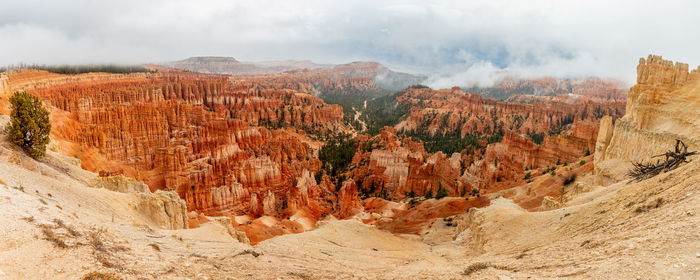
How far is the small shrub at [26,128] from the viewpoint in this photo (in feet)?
53.4

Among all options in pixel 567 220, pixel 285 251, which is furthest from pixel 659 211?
pixel 285 251

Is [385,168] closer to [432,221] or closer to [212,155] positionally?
[432,221]

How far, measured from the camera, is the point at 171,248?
898 centimetres

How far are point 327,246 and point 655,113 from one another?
823 inches

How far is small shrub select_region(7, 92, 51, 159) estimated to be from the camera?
16.3 metres

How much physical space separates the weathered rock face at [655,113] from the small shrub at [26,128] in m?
30.2

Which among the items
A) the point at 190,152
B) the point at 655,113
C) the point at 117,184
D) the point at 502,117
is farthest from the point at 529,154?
the point at 502,117

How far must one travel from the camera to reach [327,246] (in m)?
13.5

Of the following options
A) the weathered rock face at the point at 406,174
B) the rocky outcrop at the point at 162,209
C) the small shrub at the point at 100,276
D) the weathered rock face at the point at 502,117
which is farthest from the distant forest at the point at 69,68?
the small shrub at the point at 100,276

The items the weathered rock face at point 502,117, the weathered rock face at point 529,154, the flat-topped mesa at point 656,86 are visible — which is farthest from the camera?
the weathered rock face at point 502,117

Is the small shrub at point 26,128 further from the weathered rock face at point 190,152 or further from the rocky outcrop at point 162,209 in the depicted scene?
the weathered rock face at point 190,152

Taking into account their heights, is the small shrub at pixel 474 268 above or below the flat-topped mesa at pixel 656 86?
below

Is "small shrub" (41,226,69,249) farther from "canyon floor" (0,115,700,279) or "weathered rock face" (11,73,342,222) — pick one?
"weathered rock face" (11,73,342,222)

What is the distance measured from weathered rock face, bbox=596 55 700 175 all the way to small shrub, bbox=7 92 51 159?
99.2 ft
